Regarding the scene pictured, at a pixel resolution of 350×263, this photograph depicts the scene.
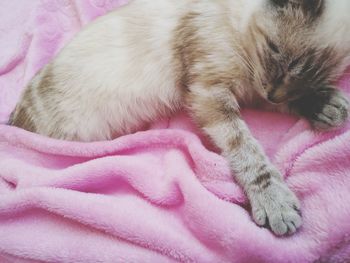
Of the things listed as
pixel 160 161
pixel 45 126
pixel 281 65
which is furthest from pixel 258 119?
pixel 45 126

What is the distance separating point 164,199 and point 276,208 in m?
0.31

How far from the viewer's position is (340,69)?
120 centimetres

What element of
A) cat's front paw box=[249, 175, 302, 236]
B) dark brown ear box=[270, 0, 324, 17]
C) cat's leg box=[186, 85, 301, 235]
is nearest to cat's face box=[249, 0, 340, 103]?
dark brown ear box=[270, 0, 324, 17]

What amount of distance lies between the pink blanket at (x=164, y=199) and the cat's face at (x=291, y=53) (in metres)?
0.14

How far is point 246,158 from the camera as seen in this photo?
115 centimetres

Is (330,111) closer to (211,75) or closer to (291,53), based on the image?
(291,53)

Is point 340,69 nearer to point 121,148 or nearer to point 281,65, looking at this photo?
point 281,65

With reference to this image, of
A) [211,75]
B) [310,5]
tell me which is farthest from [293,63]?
[211,75]

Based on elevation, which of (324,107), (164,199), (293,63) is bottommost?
(164,199)

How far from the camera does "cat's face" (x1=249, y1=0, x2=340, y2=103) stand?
44.1 inches

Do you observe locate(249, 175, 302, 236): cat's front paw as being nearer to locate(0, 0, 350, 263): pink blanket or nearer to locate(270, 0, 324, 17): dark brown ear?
locate(0, 0, 350, 263): pink blanket

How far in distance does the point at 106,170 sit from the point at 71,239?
0.23 meters

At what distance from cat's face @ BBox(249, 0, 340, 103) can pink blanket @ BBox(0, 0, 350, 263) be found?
0.45 ft

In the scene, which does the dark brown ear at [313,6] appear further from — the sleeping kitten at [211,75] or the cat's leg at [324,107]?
the cat's leg at [324,107]
